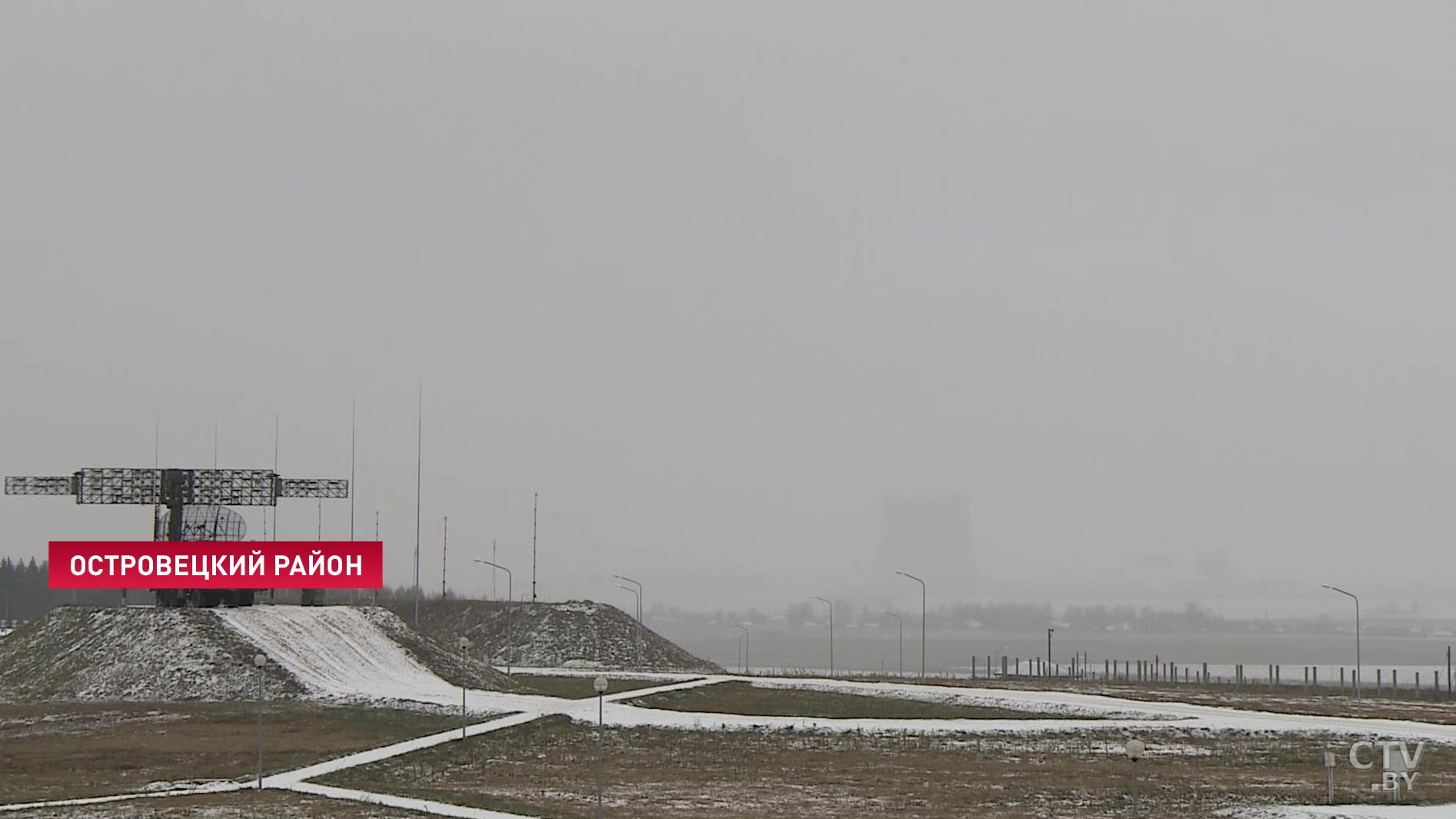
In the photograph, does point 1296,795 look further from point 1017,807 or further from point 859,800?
point 859,800

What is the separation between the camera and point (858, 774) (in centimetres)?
6569

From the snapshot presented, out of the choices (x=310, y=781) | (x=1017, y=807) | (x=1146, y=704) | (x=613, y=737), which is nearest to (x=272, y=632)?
(x=613, y=737)

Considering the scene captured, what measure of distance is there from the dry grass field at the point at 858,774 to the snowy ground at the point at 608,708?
1.91m

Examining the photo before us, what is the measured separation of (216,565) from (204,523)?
6.89m

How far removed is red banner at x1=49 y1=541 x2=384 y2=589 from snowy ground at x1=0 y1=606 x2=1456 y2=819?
329 centimetres

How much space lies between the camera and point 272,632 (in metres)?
111

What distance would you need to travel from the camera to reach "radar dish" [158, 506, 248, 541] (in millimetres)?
119250

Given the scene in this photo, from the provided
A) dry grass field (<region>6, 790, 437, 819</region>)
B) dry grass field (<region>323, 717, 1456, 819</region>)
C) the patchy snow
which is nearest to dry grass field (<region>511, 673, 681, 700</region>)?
dry grass field (<region>323, 717, 1456, 819</region>)

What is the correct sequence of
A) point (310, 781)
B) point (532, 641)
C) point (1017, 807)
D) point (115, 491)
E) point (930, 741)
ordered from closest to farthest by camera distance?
point (1017, 807) → point (310, 781) → point (930, 741) → point (115, 491) → point (532, 641)

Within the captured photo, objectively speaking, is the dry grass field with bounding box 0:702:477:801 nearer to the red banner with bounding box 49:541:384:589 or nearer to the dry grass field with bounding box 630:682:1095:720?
the red banner with bounding box 49:541:384:589

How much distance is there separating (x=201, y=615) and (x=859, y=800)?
6854 cm

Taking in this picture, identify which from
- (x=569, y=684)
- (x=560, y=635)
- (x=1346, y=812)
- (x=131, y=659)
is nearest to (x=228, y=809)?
(x=1346, y=812)

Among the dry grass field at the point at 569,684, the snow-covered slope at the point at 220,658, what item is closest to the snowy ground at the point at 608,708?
the snow-covered slope at the point at 220,658

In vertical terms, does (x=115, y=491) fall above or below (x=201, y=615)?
above
